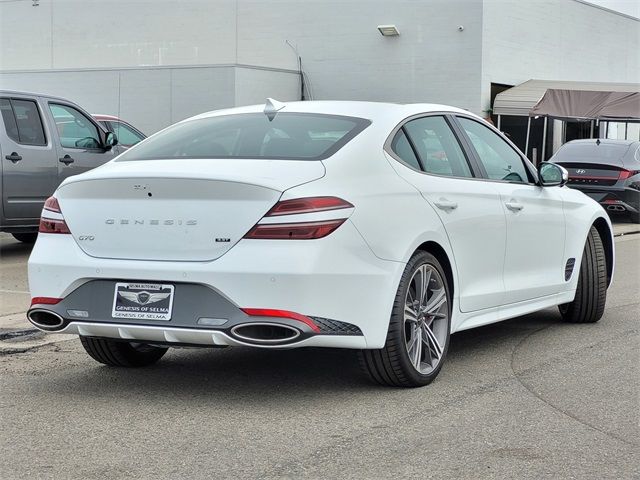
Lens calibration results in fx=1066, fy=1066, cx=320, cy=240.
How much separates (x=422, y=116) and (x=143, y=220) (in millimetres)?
1954

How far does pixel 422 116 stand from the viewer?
6340 mm

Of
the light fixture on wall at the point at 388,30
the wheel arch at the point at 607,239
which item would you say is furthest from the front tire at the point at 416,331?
the light fixture on wall at the point at 388,30

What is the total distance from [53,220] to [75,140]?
25.0 feet

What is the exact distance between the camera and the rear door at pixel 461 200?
5.91m

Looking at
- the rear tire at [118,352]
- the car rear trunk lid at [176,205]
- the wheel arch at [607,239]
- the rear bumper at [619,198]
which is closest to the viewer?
the car rear trunk lid at [176,205]

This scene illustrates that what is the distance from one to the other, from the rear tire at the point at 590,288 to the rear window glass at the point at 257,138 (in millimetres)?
2781

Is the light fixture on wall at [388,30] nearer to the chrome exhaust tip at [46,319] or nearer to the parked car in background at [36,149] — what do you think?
the parked car in background at [36,149]

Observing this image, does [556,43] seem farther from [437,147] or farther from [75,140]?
[437,147]

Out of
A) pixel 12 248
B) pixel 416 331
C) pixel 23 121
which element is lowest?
pixel 12 248

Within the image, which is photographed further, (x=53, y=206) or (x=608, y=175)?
(x=608, y=175)

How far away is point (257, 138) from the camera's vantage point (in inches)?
227

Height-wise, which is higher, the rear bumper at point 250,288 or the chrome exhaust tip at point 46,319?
the rear bumper at point 250,288

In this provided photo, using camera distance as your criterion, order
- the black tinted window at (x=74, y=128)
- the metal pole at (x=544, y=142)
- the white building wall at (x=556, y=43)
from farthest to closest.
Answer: the metal pole at (x=544, y=142) < the white building wall at (x=556, y=43) < the black tinted window at (x=74, y=128)

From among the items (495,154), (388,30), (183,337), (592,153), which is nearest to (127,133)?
(592,153)
